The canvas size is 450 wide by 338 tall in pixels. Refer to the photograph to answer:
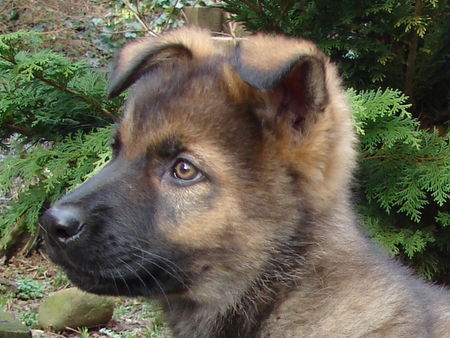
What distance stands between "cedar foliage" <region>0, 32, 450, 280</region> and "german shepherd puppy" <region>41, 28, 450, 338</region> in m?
1.81

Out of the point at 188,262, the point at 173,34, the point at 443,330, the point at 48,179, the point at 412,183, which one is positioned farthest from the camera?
the point at 48,179

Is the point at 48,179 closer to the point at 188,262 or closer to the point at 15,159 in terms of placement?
the point at 15,159

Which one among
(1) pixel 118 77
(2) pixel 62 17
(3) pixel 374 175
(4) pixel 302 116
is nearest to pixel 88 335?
(3) pixel 374 175

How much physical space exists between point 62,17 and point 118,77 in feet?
26.8

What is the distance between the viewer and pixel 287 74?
9.21ft

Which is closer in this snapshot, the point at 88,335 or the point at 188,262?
the point at 188,262

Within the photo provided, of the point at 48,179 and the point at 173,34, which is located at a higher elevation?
the point at 173,34

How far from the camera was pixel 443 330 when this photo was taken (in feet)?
10.7

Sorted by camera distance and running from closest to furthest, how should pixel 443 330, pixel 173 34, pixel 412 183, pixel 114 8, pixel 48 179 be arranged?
1. pixel 443 330
2. pixel 173 34
3. pixel 412 183
4. pixel 48 179
5. pixel 114 8

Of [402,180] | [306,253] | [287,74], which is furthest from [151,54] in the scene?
[402,180]

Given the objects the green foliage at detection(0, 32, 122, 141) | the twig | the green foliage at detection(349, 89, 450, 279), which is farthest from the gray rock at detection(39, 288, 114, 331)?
the twig

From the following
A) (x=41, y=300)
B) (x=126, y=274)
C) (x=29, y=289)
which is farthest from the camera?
(x=29, y=289)

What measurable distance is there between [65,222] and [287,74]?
3.27 ft

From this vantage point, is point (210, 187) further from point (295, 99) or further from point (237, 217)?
point (295, 99)
